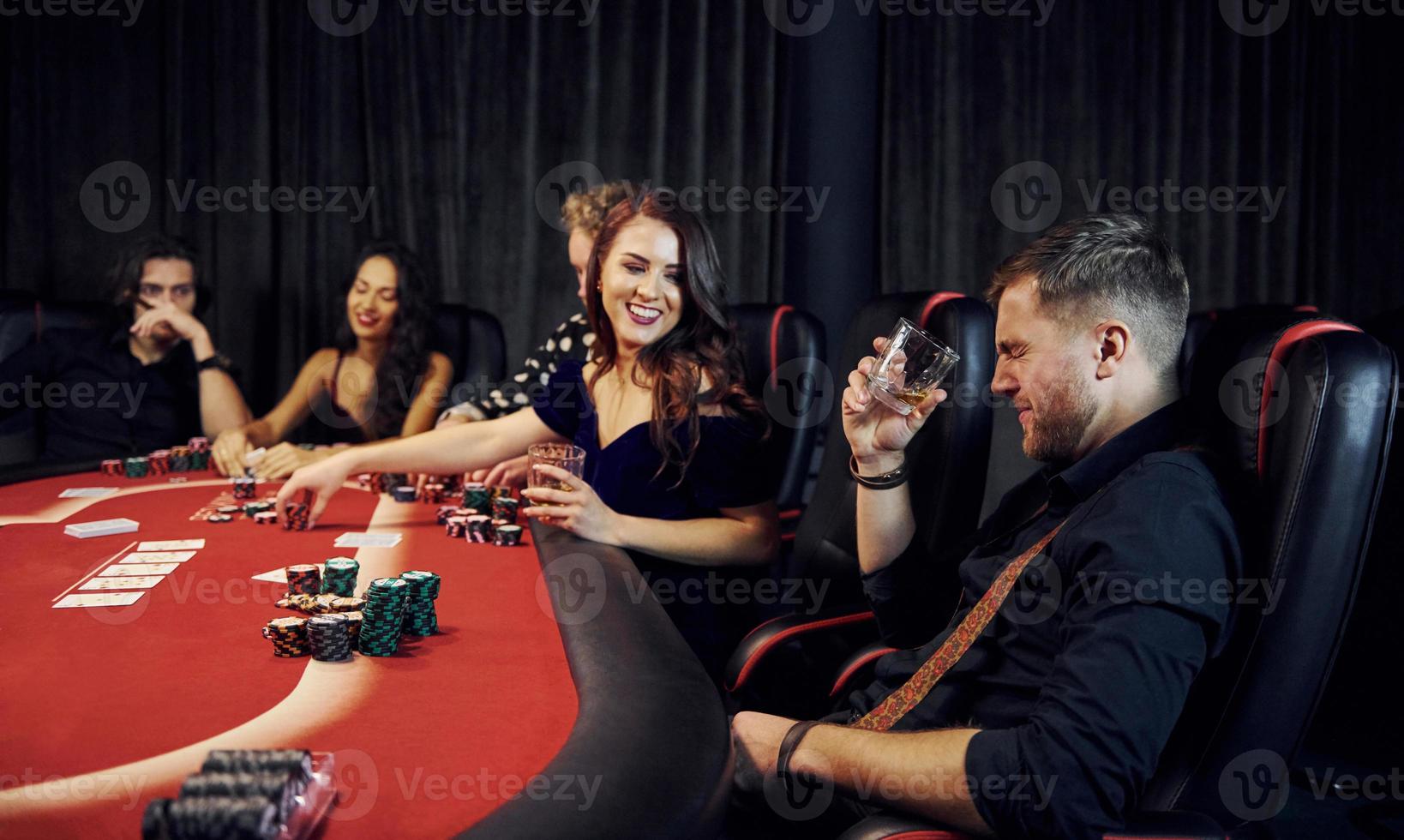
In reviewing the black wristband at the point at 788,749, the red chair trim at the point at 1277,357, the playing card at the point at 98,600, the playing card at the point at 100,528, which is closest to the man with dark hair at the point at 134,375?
the playing card at the point at 100,528

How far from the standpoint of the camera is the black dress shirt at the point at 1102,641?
40.2 inches

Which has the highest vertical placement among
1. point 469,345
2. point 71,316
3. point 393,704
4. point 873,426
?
point 71,316

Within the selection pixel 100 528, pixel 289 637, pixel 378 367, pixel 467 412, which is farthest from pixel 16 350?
pixel 289 637

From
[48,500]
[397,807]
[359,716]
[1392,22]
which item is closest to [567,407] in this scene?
[48,500]

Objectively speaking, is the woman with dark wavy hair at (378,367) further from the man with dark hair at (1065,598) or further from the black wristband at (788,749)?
the black wristband at (788,749)

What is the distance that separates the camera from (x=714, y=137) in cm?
413

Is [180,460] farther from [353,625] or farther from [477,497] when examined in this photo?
[353,625]

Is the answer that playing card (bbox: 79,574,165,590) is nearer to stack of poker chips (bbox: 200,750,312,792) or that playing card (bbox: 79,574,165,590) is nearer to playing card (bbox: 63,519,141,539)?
playing card (bbox: 63,519,141,539)

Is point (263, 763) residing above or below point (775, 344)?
below

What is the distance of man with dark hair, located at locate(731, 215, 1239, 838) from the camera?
3.38ft

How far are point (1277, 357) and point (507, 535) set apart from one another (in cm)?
124

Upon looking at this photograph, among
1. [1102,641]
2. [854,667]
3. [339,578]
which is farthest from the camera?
[854,667]

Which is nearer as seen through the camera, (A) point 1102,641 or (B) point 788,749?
(A) point 1102,641

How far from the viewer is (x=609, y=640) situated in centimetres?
122
